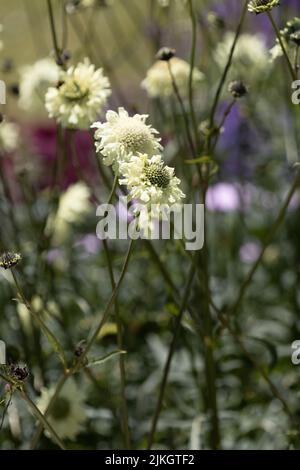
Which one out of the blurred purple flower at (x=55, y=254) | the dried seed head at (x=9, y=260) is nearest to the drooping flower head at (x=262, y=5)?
the dried seed head at (x=9, y=260)

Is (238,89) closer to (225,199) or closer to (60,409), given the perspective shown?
(60,409)

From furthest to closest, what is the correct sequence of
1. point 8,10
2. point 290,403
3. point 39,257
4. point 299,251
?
point 8,10 → point 299,251 → point 290,403 → point 39,257

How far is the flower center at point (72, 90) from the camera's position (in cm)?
71

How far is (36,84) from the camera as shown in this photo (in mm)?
1009

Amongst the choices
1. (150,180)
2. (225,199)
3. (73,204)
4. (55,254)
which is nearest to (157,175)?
(150,180)

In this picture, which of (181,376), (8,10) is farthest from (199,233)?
(8,10)

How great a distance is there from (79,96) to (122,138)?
0.14m

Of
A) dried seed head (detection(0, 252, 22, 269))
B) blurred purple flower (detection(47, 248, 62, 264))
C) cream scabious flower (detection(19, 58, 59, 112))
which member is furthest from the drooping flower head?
blurred purple flower (detection(47, 248, 62, 264))

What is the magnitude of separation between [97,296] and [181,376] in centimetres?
25

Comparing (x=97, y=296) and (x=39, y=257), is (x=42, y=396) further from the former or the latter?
(x=97, y=296)

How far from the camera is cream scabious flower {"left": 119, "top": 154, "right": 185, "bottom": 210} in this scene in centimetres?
56

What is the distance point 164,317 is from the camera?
1121 millimetres

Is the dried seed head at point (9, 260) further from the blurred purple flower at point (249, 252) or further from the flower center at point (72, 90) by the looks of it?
the blurred purple flower at point (249, 252)

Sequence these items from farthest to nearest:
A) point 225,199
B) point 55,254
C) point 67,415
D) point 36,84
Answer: point 225,199, point 55,254, point 36,84, point 67,415
